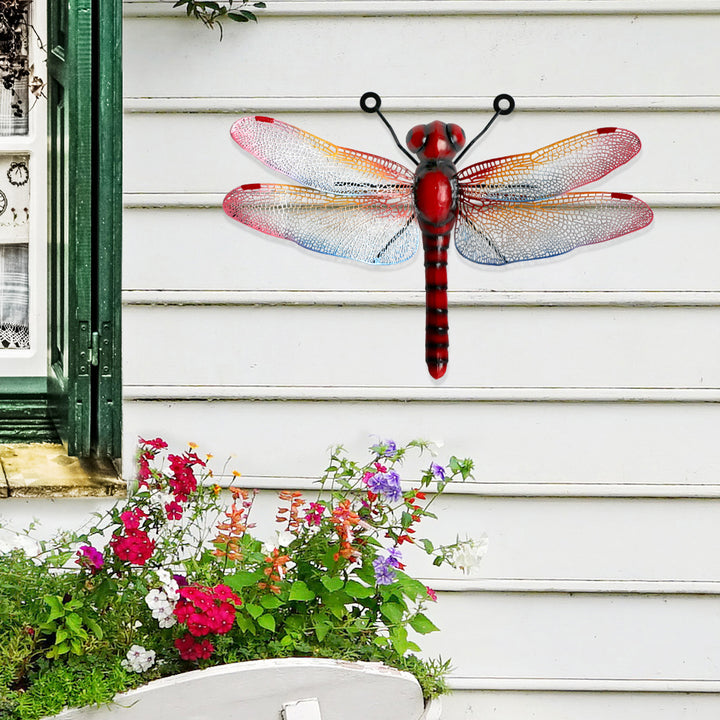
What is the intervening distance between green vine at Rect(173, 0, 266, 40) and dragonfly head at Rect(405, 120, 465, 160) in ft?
1.52

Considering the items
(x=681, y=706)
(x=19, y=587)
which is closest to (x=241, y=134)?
(x=19, y=587)

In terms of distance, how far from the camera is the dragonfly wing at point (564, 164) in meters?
2.00

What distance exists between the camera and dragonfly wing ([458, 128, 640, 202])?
2.00 metres

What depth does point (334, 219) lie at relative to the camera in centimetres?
203

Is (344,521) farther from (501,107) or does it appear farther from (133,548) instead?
(501,107)

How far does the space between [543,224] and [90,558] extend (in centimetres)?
126

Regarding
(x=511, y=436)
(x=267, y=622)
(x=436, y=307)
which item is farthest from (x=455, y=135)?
(x=267, y=622)

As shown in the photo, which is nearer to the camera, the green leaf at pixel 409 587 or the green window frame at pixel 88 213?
the green leaf at pixel 409 587

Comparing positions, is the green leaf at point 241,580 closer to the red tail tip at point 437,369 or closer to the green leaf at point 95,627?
the green leaf at point 95,627

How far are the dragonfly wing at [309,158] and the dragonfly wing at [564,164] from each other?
257mm

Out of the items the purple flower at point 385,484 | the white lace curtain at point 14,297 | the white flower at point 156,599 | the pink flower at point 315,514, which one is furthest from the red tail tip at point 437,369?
the white lace curtain at point 14,297

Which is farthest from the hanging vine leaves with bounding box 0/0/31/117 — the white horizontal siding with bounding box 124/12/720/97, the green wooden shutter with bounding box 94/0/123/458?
the white horizontal siding with bounding box 124/12/720/97

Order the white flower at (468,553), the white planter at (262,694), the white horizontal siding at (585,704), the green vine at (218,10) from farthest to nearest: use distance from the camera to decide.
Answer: the white horizontal siding at (585,704) < the green vine at (218,10) < the white flower at (468,553) < the white planter at (262,694)

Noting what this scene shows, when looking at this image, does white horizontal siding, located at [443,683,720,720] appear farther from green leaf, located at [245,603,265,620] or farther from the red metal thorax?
the red metal thorax
